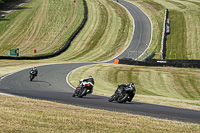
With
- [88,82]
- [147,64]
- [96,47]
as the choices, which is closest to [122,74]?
[147,64]

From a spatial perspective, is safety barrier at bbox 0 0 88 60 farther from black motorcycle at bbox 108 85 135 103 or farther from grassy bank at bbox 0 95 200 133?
grassy bank at bbox 0 95 200 133

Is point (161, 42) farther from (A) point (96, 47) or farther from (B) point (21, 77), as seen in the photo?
(B) point (21, 77)

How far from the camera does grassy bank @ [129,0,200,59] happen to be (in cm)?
5597

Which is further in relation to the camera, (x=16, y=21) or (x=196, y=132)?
(x=16, y=21)

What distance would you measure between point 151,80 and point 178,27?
132 feet

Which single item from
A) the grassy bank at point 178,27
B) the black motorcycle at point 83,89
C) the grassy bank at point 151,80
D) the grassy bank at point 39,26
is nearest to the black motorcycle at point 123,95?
the black motorcycle at point 83,89

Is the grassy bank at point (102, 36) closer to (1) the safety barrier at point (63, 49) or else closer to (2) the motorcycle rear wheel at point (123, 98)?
(1) the safety barrier at point (63, 49)

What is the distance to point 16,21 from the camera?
81125 mm

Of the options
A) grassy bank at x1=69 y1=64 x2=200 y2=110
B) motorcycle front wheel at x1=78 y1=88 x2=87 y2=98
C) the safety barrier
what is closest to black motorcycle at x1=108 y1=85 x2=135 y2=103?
motorcycle front wheel at x1=78 y1=88 x2=87 y2=98

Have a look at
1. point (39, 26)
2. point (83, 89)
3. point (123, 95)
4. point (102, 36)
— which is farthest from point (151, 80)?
point (39, 26)

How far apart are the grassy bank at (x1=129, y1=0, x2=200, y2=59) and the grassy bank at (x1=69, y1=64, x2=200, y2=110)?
1897 cm

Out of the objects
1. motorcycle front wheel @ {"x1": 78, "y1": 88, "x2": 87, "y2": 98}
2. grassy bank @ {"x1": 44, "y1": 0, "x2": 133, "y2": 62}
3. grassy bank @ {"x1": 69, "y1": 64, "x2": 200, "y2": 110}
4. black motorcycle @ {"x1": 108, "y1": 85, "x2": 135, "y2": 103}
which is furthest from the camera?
grassy bank @ {"x1": 44, "y1": 0, "x2": 133, "y2": 62}

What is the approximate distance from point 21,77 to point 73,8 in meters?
62.4

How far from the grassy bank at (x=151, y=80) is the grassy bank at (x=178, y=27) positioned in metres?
19.0
